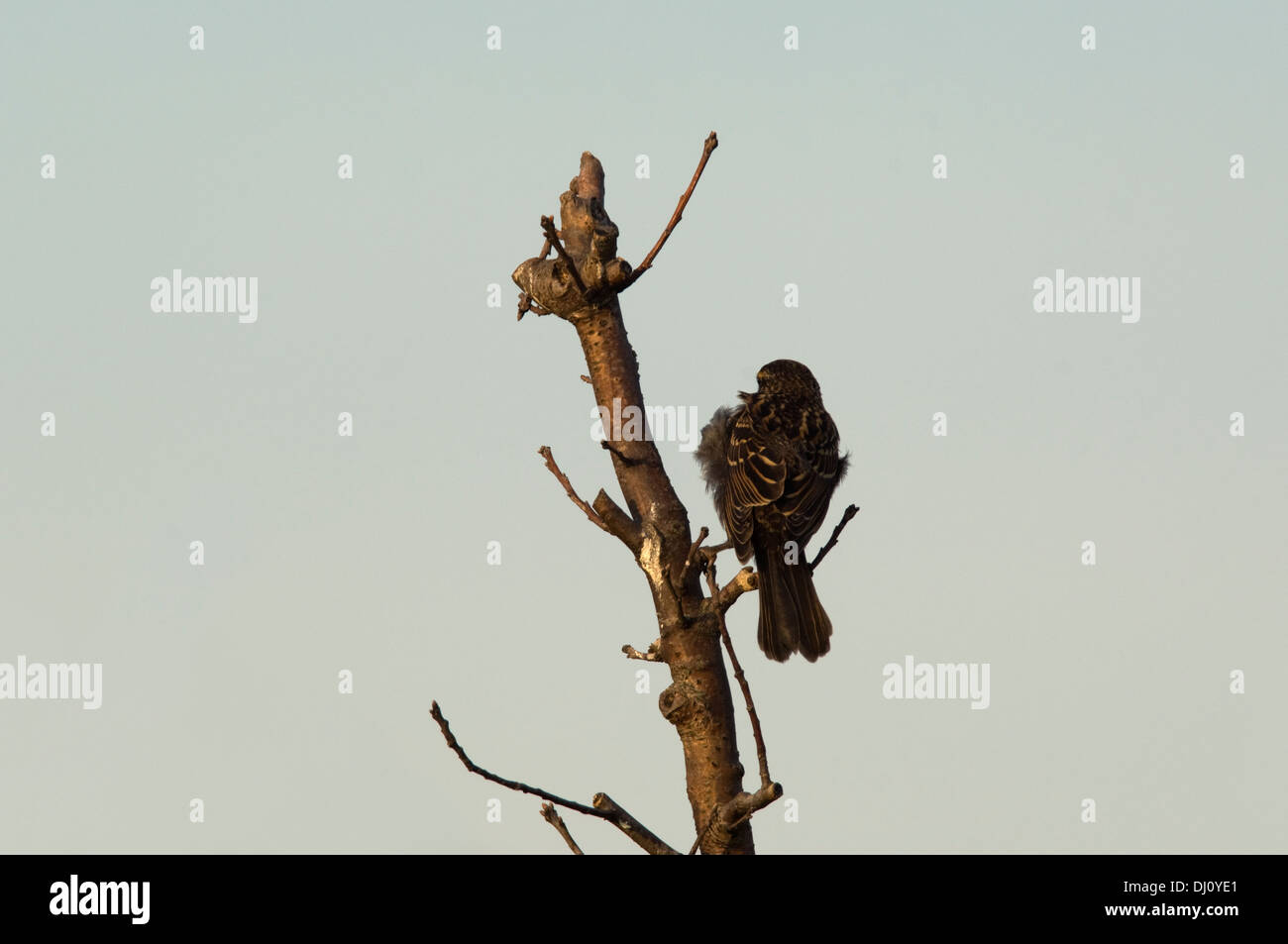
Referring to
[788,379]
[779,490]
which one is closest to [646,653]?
[779,490]

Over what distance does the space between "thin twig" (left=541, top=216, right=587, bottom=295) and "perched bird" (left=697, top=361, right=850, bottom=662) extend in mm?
2512

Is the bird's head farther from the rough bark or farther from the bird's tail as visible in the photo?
the rough bark

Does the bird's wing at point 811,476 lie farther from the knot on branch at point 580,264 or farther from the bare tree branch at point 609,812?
the bare tree branch at point 609,812

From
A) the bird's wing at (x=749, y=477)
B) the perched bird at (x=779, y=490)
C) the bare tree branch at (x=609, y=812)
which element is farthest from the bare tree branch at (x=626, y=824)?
the bird's wing at (x=749, y=477)

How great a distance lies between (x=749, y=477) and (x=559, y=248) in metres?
3.98

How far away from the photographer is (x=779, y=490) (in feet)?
30.9

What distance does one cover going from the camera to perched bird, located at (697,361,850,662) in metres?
8.39

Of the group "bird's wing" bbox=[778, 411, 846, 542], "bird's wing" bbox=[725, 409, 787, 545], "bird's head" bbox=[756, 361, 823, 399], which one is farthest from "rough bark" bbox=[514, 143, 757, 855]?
"bird's head" bbox=[756, 361, 823, 399]

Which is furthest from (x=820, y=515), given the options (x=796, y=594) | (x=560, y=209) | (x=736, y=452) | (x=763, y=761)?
(x=763, y=761)

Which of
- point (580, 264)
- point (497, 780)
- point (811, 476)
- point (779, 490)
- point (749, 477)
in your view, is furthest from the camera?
point (811, 476)

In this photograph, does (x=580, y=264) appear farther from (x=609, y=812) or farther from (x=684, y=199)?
(x=609, y=812)

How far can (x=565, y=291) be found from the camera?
21.5 ft
